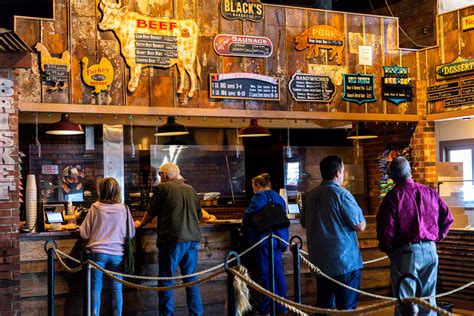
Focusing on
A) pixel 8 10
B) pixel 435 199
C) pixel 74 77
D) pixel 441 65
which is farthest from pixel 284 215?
pixel 8 10

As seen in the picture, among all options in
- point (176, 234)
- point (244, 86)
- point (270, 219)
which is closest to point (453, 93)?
point (244, 86)

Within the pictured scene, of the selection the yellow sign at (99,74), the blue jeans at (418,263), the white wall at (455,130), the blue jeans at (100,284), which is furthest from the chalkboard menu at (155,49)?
the white wall at (455,130)

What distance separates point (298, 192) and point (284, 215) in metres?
4.06

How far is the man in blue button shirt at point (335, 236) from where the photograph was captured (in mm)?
5965

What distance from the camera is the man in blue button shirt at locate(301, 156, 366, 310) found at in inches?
235

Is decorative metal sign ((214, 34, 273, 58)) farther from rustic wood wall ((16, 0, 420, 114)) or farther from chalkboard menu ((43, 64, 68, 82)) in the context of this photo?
chalkboard menu ((43, 64, 68, 82))

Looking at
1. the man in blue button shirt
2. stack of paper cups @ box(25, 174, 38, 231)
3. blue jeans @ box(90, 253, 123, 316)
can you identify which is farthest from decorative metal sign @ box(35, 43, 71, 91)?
the man in blue button shirt

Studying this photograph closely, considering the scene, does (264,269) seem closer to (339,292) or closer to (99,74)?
(339,292)

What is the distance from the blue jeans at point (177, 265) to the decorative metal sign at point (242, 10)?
3027 millimetres

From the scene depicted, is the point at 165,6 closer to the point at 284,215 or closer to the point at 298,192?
the point at 284,215

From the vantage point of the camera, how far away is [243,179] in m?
12.3

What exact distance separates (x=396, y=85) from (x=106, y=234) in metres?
4.89

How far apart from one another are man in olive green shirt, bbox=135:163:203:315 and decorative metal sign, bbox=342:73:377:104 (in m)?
3.13

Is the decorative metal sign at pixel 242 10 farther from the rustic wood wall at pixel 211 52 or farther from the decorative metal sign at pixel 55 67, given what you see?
the decorative metal sign at pixel 55 67
